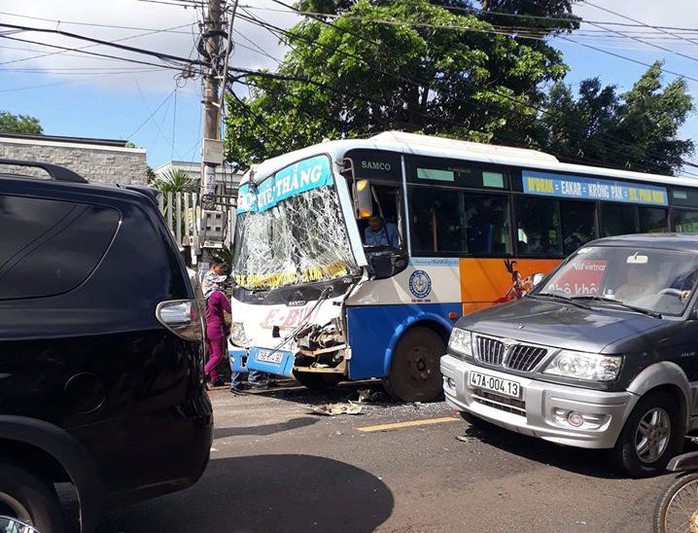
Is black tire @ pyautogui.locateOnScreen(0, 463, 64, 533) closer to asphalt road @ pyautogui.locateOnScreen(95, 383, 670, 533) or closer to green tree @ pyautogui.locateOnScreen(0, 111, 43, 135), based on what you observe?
asphalt road @ pyautogui.locateOnScreen(95, 383, 670, 533)

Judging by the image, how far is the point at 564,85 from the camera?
20.5 meters

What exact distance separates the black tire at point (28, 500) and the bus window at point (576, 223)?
807cm

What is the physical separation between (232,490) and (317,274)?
3248 mm

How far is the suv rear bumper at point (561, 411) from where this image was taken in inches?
191

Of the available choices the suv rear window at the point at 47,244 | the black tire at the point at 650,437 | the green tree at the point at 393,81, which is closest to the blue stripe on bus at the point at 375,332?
the black tire at the point at 650,437

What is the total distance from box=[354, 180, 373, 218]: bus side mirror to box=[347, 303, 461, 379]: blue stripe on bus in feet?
3.49

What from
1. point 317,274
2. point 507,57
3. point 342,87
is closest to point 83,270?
point 317,274

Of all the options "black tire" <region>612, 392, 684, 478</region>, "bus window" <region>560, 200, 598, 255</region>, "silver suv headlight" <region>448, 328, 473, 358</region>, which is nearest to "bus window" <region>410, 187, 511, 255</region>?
"bus window" <region>560, 200, 598, 255</region>

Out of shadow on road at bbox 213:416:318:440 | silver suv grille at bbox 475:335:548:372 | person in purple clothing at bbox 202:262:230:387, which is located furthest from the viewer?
person in purple clothing at bbox 202:262:230:387

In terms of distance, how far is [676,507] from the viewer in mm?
3689

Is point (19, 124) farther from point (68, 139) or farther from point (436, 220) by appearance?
point (436, 220)

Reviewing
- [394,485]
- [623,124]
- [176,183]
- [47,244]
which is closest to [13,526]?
[47,244]

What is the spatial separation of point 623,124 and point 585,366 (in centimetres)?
1837

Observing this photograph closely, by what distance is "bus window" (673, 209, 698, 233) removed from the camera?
11289mm
